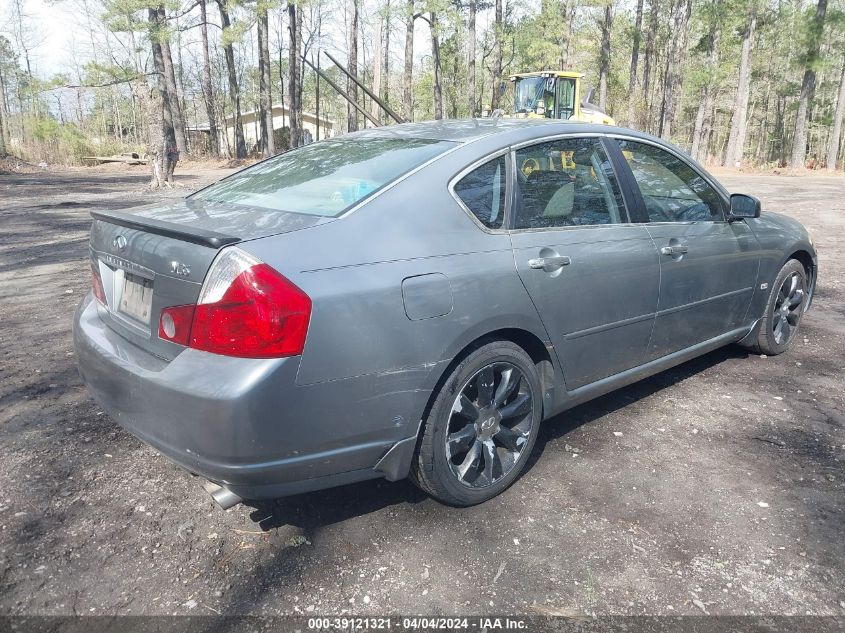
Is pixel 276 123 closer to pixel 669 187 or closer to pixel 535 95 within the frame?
pixel 535 95

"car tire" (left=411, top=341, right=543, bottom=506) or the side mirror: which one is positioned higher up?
the side mirror

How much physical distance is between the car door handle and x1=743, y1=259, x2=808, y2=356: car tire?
2.35 meters

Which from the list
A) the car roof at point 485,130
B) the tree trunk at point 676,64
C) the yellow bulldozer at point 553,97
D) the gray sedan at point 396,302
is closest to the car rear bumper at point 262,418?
the gray sedan at point 396,302

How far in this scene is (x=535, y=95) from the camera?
20766mm

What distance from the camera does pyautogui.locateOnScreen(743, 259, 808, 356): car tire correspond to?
15.0ft

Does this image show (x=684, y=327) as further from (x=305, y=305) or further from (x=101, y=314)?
(x=101, y=314)

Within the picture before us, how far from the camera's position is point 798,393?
164 inches

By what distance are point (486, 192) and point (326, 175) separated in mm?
771

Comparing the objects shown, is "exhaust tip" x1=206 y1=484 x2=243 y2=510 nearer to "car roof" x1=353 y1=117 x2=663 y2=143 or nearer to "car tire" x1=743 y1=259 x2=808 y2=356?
"car roof" x1=353 y1=117 x2=663 y2=143

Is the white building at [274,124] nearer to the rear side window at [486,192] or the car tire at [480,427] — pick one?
the rear side window at [486,192]

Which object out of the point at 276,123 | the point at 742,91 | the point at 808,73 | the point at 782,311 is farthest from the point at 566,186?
the point at 276,123

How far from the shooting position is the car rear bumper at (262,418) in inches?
83.8

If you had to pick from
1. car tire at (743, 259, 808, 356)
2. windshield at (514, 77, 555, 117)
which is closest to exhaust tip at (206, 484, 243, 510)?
car tire at (743, 259, 808, 356)

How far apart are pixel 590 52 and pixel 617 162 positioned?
4496 cm
